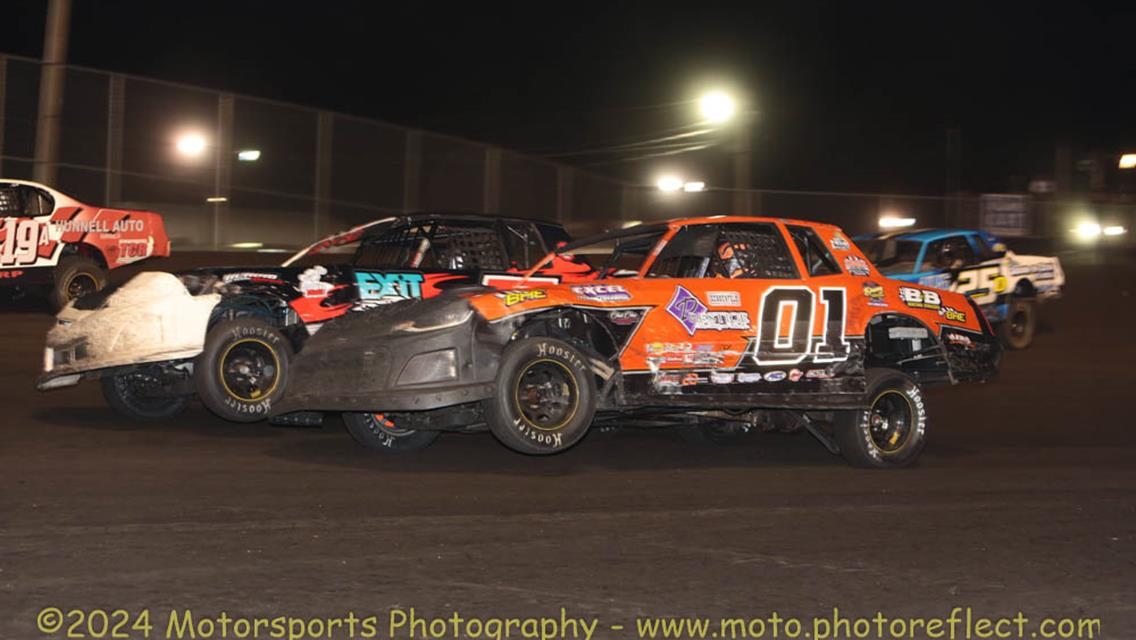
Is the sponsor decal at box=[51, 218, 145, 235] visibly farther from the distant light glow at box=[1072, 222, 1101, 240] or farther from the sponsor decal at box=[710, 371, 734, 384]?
the distant light glow at box=[1072, 222, 1101, 240]

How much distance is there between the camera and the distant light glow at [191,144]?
25.2 meters

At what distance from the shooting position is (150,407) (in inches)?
396

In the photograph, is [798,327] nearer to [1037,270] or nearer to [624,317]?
[624,317]

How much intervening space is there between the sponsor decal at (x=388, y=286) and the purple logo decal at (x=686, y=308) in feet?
8.57

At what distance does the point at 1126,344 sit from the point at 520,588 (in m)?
17.3

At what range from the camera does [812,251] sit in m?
9.61

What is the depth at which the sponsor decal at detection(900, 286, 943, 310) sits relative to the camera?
948 centimetres

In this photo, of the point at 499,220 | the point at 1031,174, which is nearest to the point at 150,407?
the point at 499,220

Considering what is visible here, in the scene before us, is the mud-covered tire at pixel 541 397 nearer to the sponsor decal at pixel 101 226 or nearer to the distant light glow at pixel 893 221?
the sponsor decal at pixel 101 226

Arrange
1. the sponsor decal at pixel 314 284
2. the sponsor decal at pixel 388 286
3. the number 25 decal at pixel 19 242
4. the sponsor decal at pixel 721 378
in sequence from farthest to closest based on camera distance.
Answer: the number 25 decal at pixel 19 242 < the sponsor decal at pixel 388 286 < the sponsor decal at pixel 314 284 < the sponsor decal at pixel 721 378

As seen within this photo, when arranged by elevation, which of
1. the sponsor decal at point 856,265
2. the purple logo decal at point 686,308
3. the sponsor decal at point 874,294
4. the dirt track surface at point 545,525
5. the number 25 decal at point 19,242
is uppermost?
the number 25 decal at point 19,242

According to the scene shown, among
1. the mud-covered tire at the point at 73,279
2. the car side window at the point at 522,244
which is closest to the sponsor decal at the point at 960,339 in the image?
the car side window at the point at 522,244

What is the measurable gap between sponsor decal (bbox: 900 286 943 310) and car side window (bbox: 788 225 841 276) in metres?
0.61

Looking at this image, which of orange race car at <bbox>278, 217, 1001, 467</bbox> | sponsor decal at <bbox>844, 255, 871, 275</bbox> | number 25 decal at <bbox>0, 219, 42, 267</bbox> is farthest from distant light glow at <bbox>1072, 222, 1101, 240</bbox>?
sponsor decal at <bbox>844, 255, 871, 275</bbox>
